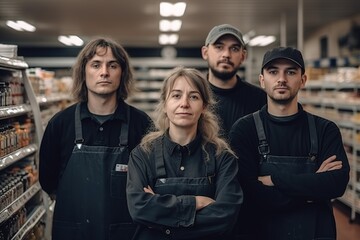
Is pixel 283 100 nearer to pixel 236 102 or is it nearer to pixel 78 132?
pixel 236 102

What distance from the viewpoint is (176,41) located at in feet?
56.2

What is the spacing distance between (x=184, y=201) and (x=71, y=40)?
14832mm

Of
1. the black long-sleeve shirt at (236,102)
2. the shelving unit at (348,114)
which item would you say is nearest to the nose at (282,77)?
the black long-sleeve shirt at (236,102)

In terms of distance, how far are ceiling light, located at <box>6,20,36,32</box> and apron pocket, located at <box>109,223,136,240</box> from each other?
34.0ft

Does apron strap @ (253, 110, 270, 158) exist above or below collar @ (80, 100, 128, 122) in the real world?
below

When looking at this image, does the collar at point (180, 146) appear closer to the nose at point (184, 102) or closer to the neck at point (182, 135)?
the neck at point (182, 135)

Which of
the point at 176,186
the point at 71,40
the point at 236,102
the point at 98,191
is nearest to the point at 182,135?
the point at 176,186

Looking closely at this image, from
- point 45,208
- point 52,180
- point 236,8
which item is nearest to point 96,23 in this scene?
point 236,8

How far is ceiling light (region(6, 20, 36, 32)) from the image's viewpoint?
12.5 meters

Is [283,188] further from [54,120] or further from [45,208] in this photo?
[45,208]

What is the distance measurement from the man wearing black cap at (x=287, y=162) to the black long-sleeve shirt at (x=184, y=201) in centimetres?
31

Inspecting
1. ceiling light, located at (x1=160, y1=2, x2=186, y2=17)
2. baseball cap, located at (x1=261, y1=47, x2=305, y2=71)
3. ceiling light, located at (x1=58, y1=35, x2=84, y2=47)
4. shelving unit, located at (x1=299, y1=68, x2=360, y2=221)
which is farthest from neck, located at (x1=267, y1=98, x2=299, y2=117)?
ceiling light, located at (x1=58, y1=35, x2=84, y2=47)

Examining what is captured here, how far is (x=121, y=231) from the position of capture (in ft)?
10.0

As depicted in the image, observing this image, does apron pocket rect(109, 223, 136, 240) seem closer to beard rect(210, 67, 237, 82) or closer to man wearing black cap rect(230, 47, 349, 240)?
man wearing black cap rect(230, 47, 349, 240)
